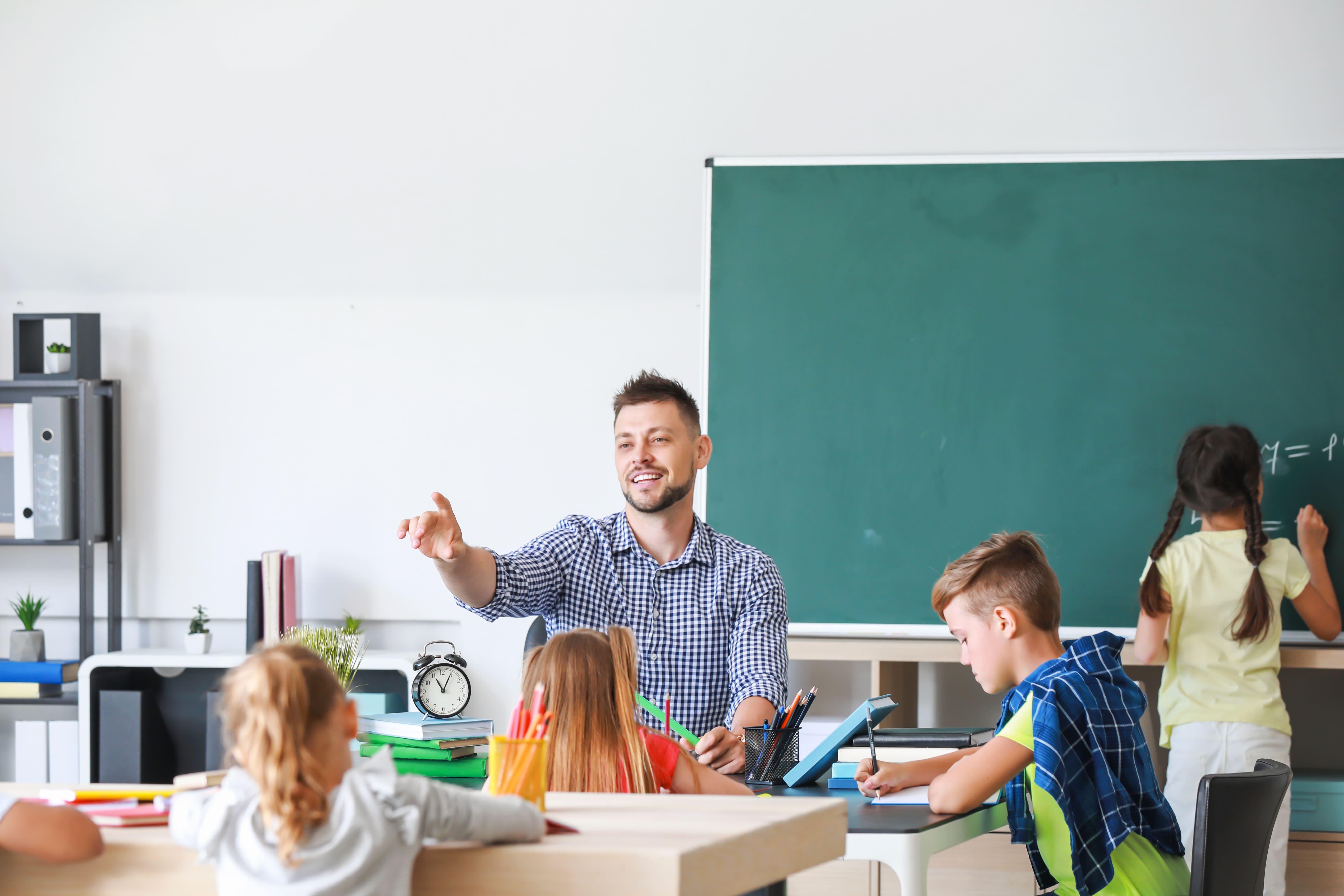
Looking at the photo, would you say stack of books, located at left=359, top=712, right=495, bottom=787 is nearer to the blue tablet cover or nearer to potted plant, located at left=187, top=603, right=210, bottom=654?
the blue tablet cover

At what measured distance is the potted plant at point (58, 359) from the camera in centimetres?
361

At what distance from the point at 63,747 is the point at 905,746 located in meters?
2.74

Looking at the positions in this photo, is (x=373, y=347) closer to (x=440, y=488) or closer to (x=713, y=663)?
(x=440, y=488)

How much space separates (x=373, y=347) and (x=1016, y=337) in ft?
6.50

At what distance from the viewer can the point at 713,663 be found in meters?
2.29

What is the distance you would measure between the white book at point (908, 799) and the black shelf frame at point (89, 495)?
278cm

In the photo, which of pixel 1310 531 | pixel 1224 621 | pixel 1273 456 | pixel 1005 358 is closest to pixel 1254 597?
pixel 1224 621

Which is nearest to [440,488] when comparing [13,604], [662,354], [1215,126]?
[662,354]

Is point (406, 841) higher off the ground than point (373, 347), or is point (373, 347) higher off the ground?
point (373, 347)

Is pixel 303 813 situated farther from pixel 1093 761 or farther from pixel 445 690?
pixel 445 690

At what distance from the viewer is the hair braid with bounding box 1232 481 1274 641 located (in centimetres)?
283

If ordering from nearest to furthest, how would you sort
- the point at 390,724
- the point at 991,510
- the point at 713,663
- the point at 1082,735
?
the point at 1082,735 → the point at 390,724 → the point at 713,663 → the point at 991,510

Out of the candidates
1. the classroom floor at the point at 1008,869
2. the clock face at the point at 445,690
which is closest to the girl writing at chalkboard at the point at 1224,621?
the classroom floor at the point at 1008,869

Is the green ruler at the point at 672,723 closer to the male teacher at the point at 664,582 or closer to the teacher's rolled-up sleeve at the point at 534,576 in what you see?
the male teacher at the point at 664,582
